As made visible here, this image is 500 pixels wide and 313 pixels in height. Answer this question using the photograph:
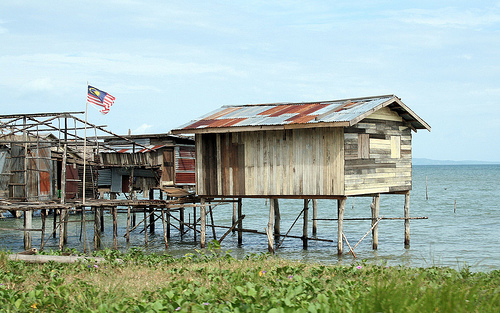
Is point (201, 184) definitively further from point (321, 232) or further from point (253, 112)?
point (321, 232)

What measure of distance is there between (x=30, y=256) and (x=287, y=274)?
21.4ft

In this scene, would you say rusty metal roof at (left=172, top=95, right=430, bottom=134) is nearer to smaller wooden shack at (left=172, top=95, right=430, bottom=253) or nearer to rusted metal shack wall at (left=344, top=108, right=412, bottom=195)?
smaller wooden shack at (left=172, top=95, right=430, bottom=253)

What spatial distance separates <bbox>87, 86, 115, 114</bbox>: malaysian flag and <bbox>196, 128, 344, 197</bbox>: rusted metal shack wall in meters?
3.66

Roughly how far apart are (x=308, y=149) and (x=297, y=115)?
1450 millimetres

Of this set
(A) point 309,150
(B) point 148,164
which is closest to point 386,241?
(A) point 309,150

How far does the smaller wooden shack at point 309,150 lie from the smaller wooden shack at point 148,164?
179 inches

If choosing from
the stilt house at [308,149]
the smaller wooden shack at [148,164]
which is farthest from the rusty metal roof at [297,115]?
the smaller wooden shack at [148,164]

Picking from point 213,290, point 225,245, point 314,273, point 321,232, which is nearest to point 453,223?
point 321,232

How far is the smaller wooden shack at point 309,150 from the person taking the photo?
19.8 meters

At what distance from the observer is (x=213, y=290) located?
9273 millimetres

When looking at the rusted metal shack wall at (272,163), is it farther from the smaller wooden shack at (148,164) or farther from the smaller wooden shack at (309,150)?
the smaller wooden shack at (148,164)

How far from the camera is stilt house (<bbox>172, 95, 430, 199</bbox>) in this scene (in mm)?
19781

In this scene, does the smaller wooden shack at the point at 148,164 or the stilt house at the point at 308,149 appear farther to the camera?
the smaller wooden shack at the point at 148,164

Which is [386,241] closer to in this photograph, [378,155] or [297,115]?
[378,155]
